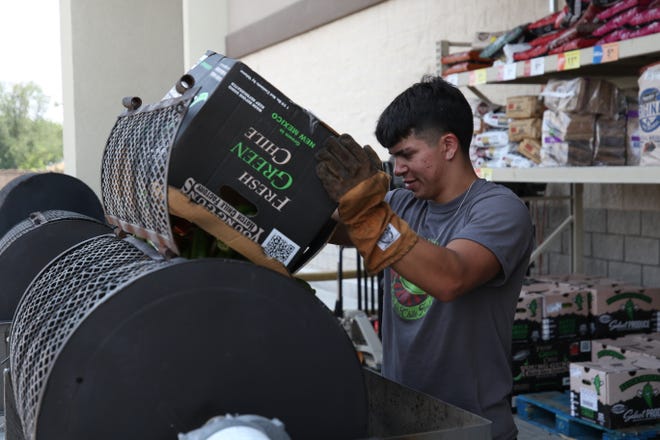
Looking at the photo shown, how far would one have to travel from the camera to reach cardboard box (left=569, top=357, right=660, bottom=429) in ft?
12.5

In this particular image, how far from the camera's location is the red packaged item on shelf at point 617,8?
375 centimetres

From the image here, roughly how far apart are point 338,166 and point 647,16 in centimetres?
277

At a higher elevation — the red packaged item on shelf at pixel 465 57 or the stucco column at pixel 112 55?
the stucco column at pixel 112 55

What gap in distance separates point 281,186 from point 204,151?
0.16 m

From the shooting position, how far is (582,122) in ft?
13.7

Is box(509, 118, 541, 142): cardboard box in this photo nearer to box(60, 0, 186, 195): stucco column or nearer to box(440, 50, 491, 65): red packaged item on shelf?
box(440, 50, 491, 65): red packaged item on shelf

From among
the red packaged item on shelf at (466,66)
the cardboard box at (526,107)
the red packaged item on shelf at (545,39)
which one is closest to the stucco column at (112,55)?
the red packaged item on shelf at (466,66)

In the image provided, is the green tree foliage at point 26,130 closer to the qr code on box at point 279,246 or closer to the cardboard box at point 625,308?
the cardboard box at point 625,308

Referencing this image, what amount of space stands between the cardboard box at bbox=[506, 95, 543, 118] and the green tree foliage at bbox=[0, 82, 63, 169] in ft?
134

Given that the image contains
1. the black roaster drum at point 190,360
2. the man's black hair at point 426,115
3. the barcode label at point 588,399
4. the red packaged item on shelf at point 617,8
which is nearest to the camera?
the black roaster drum at point 190,360

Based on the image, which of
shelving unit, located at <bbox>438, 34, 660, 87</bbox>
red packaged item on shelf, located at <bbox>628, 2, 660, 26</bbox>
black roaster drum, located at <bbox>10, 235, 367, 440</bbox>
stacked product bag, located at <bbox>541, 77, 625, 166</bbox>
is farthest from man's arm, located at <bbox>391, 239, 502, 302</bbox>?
stacked product bag, located at <bbox>541, 77, 625, 166</bbox>

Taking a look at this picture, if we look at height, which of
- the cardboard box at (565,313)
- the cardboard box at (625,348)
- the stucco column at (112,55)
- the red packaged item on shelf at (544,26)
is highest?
the stucco column at (112,55)

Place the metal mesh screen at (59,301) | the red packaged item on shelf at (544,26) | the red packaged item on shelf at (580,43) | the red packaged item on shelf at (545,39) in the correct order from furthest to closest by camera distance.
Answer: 1. the red packaged item on shelf at (544,26)
2. the red packaged item on shelf at (545,39)
3. the red packaged item on shelf at (580,43)
4. the metal mesh screen at (59,301)

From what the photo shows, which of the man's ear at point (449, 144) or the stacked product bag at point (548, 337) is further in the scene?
the stacked product bag at point (548, 337)
